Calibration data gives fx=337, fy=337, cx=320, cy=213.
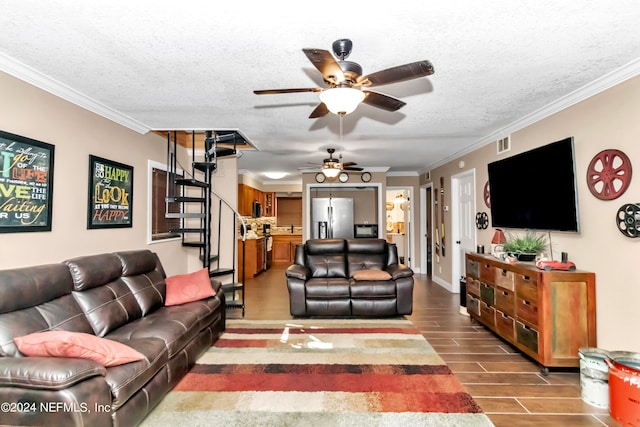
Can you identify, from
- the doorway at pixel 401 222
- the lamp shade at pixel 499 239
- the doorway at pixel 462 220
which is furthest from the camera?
the doorway at pixel 401 222

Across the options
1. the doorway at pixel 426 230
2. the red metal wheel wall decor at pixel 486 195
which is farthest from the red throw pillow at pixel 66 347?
the doorway at pixel 426 230

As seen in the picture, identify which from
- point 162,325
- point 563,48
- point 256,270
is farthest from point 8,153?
point 256,270

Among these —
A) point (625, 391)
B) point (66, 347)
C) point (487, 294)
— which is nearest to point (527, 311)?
point (487, 294)

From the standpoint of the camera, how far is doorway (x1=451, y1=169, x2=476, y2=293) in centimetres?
530

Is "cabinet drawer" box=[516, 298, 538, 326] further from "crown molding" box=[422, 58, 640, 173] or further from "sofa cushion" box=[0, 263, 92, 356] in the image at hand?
"sofa cushion" box=[0, 263, 92, 356]

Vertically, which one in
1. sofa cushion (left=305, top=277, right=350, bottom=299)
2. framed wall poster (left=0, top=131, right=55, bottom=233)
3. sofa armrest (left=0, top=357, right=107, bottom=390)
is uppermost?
framed wall poster (left=0, top=131, right=55, bottom=233)

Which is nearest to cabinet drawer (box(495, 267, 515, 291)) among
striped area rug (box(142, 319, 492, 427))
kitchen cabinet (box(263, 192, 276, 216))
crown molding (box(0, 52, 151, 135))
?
striped area rug (box(142, 319, 492, 427))

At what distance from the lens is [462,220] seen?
5.70 m

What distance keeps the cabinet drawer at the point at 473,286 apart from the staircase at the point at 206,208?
2.89 meters

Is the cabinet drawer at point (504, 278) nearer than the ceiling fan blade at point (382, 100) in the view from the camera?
No

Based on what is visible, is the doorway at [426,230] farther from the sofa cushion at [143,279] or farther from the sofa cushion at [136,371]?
the sofa cushion at [136,371]

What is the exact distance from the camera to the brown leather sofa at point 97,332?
159 centimetres

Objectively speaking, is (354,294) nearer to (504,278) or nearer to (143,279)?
(504,278)

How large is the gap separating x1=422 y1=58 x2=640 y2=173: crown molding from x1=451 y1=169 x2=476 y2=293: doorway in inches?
33.9
